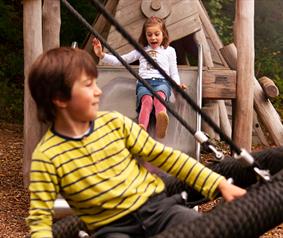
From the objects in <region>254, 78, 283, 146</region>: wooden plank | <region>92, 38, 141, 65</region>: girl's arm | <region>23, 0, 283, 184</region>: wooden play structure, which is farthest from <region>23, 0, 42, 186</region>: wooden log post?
<region>254, 78, 283, 146</region>: wooden plank

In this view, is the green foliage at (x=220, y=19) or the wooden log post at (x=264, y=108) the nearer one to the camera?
the wooden log post at (x=264, y=108)

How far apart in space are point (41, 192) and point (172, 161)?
543mm

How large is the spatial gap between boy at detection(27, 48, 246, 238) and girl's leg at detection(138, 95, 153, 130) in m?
3.12

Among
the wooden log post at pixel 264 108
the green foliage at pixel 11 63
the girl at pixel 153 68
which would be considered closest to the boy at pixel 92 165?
the girl at pixel 153 68

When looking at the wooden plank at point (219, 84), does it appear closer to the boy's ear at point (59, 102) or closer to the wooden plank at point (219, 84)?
the wooden plank at point (219, 84)

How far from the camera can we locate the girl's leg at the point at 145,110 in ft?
19.5

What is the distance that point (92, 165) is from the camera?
103 inches

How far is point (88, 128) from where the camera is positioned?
105 inches

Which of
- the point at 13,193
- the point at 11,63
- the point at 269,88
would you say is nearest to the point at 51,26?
the point at 13,193

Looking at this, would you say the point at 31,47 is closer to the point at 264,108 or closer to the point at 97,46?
the point at 97,46

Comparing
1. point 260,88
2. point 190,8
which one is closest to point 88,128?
point 260,88

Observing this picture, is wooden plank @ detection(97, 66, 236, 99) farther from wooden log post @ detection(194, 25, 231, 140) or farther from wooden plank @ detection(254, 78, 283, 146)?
wooden log post @ detection(194, 25, 231, 140)

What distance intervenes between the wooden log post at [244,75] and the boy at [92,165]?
337cm

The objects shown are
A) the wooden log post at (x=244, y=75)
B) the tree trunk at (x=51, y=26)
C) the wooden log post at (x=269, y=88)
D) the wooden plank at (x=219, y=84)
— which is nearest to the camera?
the tree trunk at (x=51, y=26)
